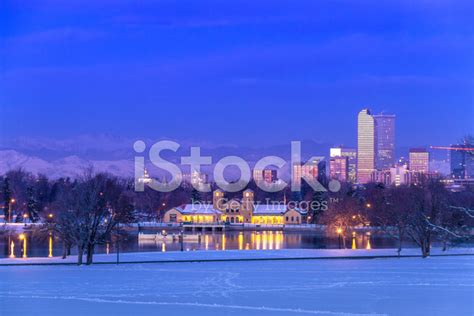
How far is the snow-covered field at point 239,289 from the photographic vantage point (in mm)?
19328

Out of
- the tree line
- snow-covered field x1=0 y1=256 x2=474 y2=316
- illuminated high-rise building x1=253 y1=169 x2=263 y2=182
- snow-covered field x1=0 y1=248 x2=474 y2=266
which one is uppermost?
illuminated high-rise building x1=253 y1=169 x2=263 y2=182

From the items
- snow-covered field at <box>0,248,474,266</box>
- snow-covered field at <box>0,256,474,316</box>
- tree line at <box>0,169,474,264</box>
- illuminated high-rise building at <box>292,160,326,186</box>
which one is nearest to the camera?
snow-covered field at <box>0,256,474,316</box>

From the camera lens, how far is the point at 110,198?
51.3 meters

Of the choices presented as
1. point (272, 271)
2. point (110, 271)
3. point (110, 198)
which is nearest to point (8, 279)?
point (110, 271)

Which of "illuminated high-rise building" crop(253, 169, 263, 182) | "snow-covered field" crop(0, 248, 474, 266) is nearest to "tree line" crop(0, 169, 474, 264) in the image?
"snow-covered field" crop(0, 248, 474, 266)

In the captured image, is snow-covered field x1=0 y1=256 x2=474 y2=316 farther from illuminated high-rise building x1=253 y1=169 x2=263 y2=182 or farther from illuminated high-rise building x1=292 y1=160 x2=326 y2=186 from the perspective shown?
illuminated high-rise building x1=253 y1=169 x2=263 y2=182

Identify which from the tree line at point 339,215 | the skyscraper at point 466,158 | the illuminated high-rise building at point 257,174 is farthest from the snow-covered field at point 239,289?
the illuminated high-rise building at point 257,174

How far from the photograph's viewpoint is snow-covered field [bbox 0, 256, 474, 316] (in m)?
19.3

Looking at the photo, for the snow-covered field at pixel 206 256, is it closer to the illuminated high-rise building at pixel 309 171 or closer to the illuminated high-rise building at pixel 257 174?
the illuminated high-rise building at pixel 309 171

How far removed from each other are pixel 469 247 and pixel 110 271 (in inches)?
1252

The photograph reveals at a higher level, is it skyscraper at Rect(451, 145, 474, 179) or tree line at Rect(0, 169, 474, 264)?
skyscraper at Rect(451, 145, 474, 179)

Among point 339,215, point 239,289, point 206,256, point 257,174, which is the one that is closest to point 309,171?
point 257,174

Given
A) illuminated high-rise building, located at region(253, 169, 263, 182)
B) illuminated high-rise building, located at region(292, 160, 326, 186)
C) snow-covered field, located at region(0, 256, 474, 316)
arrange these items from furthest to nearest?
illuminated high-rise building, located at region(253, 169, 263, 182), illuminated high-rise building, located at region(292, 160, 326, 186), snow-covered field, located at region(0, 256, 474, 316)

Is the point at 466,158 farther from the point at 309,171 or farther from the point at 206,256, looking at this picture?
the point at 309,171
